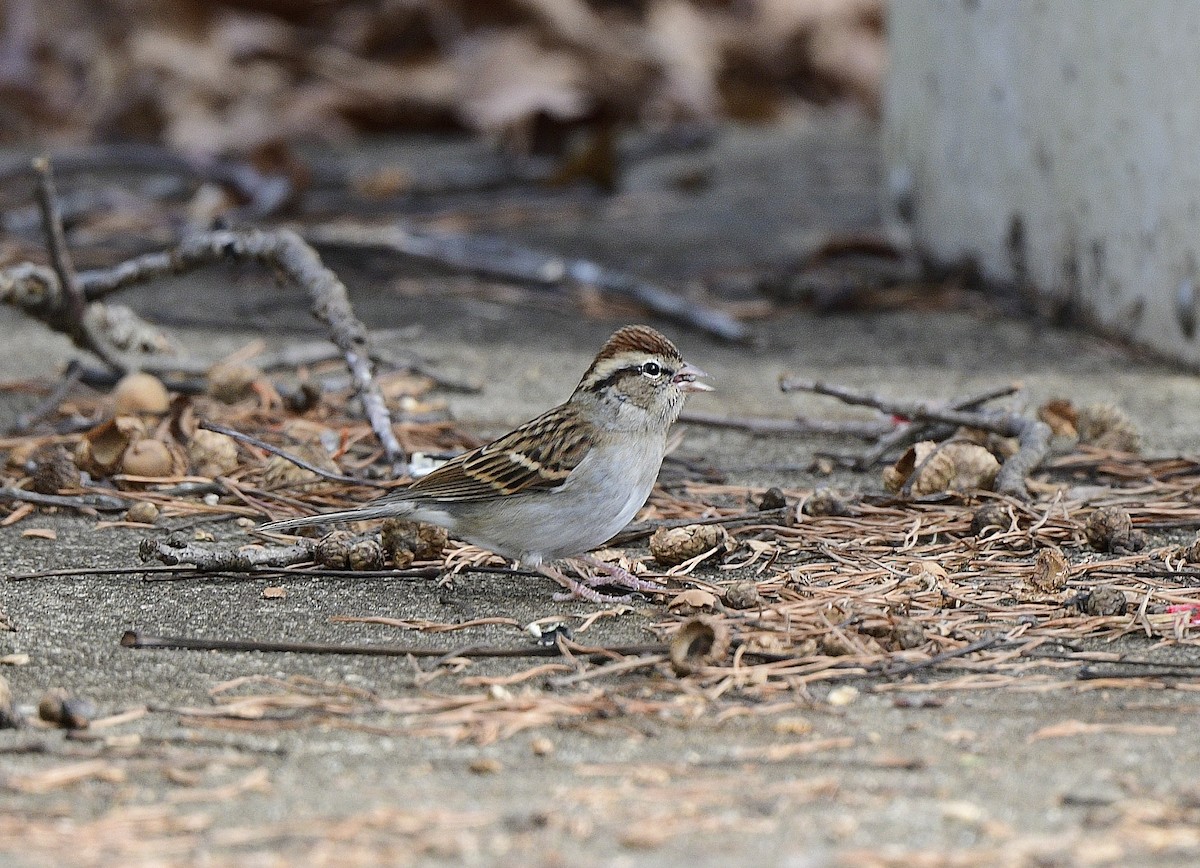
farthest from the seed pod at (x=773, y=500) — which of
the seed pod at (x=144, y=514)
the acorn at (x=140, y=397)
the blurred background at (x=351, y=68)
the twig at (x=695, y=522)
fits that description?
the blurred background at (x=351, y=68)

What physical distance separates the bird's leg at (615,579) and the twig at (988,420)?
3.29ft

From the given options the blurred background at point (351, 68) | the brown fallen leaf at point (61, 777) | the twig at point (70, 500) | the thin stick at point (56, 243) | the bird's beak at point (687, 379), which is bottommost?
the brown fallen leaf at point (61, 777)

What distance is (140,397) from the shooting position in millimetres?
4617

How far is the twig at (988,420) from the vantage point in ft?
13.4

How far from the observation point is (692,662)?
2.98 metres

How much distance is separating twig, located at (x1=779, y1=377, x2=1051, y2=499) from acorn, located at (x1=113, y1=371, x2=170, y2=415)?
179 cm

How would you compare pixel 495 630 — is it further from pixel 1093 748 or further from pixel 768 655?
pixel 1093 748

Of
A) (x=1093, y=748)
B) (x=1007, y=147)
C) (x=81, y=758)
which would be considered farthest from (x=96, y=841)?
(x=1007, y=147)

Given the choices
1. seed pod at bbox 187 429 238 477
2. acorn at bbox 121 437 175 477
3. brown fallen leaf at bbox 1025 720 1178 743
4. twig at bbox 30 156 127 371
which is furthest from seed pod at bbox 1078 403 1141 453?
twig at bbox 30 156 127 371

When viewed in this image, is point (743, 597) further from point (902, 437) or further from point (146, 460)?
point (146, 460)

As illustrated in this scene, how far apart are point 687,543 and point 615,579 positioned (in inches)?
8.1

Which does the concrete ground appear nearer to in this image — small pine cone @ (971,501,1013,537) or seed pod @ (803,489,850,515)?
seed pod @ (803,489,850,515)

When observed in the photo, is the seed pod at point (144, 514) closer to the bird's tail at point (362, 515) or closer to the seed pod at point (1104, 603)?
the bird's tail at point (362, 515)

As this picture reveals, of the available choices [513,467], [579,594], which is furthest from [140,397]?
[579,594]
